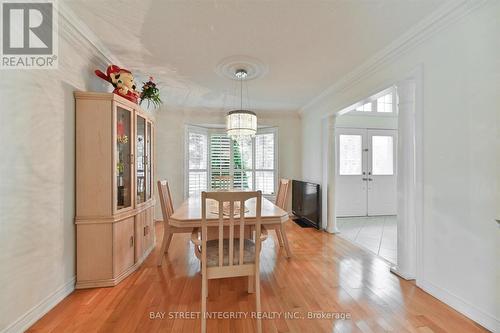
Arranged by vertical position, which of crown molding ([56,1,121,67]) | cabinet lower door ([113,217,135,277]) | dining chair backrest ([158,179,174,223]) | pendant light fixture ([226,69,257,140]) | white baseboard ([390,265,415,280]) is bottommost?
white baseboard ([390,265,415,280])

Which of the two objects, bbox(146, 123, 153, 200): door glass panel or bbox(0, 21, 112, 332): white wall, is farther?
bbox(146, 123, 153, 200): door glass panel

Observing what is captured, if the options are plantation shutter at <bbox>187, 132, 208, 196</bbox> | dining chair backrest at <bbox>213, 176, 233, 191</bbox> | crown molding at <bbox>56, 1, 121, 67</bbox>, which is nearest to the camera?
crown molding at <bbox>56, 1, 121, 67</bbox>

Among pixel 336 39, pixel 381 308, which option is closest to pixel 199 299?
pixel 381 308

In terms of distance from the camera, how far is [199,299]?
78.5 inches

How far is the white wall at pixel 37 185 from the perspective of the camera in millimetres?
1505

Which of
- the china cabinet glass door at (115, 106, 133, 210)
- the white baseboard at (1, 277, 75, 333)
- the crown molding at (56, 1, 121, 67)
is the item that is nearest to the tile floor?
the china cabinet glass door at (115, 106, 133, 210)

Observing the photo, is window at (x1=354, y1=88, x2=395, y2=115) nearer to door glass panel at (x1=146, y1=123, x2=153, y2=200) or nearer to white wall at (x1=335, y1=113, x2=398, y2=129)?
white wall at (x1=335, y1=113, x2=398, y2=129)

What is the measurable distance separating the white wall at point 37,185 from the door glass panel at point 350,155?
482cm

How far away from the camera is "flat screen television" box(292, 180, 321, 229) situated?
414 centimetres

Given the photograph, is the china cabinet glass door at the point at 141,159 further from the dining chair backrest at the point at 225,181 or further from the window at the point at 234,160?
the window at the point at 234,160

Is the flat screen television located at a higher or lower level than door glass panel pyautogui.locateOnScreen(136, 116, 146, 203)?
lower

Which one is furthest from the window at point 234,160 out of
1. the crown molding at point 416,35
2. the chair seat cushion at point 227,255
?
the chair seat cushion at point 227,255

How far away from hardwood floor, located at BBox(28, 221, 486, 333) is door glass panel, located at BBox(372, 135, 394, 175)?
306cm

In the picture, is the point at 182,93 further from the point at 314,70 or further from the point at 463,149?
the point at 463,149
